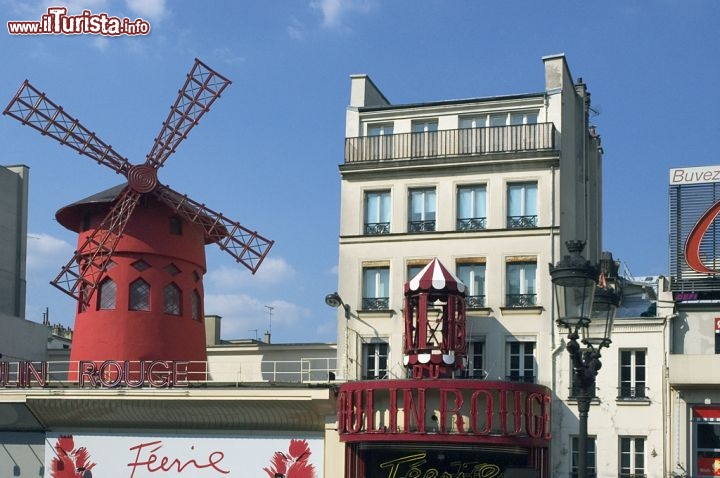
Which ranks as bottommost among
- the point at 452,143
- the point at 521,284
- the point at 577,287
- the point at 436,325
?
the point at 577,287

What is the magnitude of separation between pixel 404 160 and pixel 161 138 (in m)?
7.61

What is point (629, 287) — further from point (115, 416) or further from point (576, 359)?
point (576, 359)

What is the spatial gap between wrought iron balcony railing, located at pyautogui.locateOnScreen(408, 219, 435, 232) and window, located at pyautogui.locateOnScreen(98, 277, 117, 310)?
8.16 meters

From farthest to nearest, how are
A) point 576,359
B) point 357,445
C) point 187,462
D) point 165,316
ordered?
1. point 165,316
2. point 187,462
3. point 357,445
4. point 576,359

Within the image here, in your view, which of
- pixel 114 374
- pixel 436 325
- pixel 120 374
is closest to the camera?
pixel 436 325

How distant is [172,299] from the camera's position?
30.7 meters

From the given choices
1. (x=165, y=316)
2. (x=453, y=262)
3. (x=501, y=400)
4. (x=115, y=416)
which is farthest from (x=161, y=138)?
(x=501, y=400)

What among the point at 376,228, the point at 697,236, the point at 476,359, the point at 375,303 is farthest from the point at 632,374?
the point at 376,228

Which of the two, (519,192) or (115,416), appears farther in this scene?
(115,416)

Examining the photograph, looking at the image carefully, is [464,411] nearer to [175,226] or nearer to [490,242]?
[490,242]

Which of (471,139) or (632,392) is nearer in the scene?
(632,392)

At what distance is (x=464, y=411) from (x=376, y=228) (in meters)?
5.09

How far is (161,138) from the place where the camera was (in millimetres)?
31250

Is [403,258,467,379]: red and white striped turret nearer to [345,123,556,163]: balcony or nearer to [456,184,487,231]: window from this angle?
[456,184,487,231]: window
